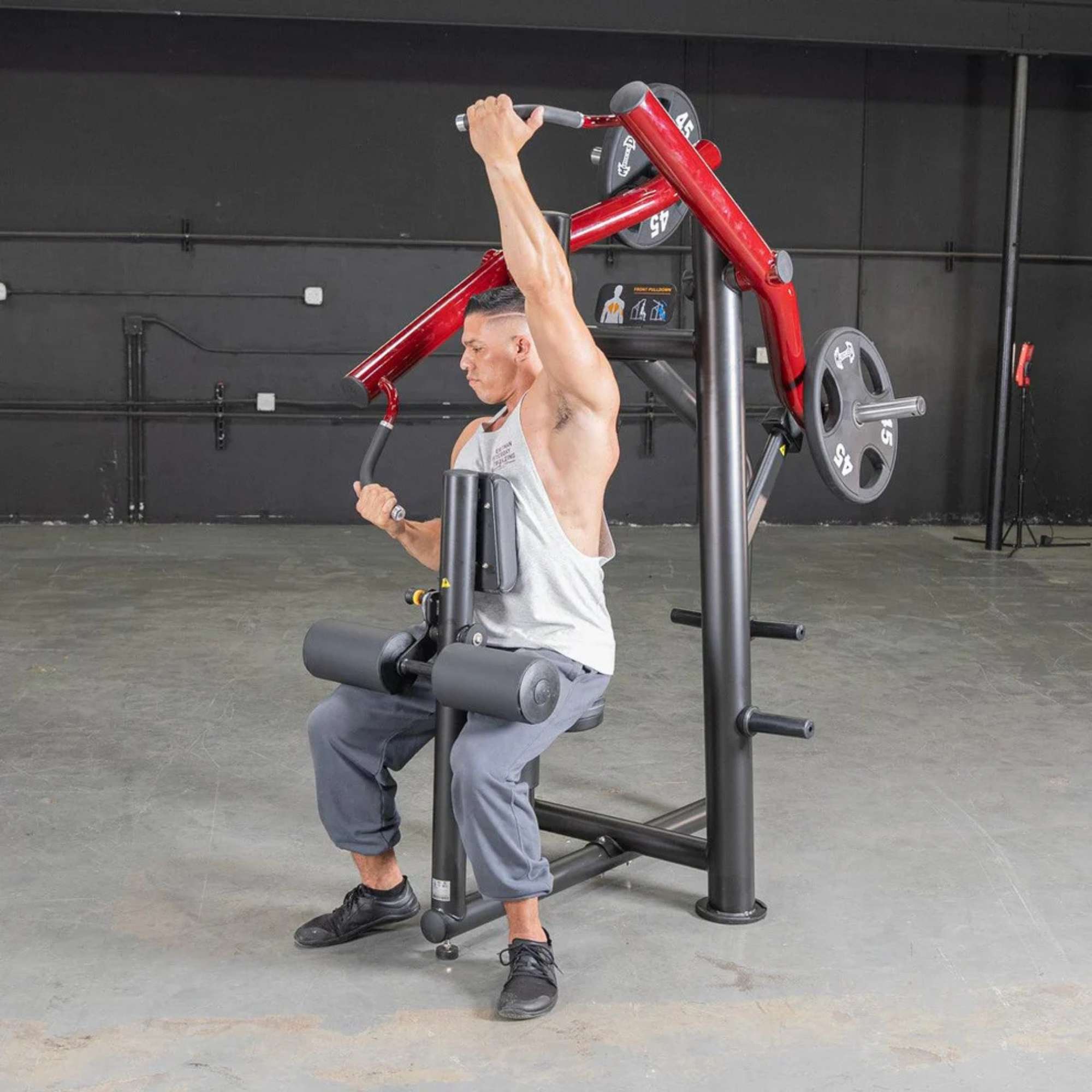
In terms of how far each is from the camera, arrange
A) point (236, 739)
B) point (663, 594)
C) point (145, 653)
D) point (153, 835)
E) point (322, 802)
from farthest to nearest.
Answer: point (663, 594) < point (145, 653) < point (236, 739) < point (153, 835) < point (322, 802)

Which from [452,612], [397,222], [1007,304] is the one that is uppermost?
[397,222]

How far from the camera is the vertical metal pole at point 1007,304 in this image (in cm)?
775

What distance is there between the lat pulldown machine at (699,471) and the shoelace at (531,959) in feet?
0.48

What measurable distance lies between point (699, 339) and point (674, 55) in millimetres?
6260

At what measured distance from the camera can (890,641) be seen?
5566 millimetres

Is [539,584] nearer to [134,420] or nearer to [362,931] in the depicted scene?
[362,931]

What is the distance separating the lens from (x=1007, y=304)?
25.8ft

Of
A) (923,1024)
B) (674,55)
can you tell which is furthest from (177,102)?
(923,1024)

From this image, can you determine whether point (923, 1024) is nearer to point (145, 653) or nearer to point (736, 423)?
point (736, 423)

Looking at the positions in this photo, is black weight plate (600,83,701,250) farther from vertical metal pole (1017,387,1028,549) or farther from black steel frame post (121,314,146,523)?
black steel frame post (121,314,146,523)

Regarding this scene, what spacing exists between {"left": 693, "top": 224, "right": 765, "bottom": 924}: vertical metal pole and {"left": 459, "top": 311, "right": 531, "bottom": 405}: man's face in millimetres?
437

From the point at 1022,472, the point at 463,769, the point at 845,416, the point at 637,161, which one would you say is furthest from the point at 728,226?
the point at 1022,472

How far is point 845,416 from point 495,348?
0.76 metres

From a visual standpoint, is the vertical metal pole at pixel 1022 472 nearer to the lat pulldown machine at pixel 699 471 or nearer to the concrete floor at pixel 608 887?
the concrete floor at pixel 608 887
